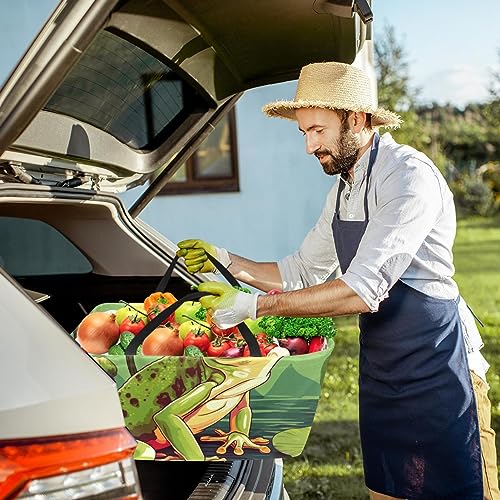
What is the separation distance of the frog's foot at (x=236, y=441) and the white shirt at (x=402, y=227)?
0.46 metres

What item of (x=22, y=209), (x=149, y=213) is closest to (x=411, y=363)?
(x=22, y=209)

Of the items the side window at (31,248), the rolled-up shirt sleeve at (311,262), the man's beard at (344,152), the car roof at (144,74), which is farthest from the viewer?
the side window at (31,248)

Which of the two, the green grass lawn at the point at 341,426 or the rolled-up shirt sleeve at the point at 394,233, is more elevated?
the rolled-up shirt sleeve at the point at 394,233

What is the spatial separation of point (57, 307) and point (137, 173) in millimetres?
521

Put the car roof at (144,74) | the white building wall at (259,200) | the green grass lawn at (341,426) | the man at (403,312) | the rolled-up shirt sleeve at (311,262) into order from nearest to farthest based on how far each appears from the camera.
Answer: the car roof at (144,74) < the man at (403,312) < the rolled-up shirt sleeve at (311,262) < the green grass lawn at (341,426) < the white building wall at (259,200)

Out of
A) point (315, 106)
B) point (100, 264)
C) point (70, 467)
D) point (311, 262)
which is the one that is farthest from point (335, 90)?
point (70, 467)

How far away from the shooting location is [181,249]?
282 cm

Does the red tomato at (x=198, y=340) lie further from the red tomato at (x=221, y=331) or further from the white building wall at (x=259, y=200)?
the white building wall at (x=259, y=200)

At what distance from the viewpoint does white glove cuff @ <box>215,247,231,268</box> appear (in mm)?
2889

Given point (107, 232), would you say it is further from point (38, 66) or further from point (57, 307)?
point (38, 66)

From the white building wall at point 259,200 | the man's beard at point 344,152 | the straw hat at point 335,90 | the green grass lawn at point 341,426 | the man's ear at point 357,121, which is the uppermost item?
the straw hat at point 335,90

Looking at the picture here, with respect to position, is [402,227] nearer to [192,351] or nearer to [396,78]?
[192,351]

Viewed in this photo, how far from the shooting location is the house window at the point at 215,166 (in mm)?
8969

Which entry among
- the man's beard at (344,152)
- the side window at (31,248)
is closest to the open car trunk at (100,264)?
the side window at (31,248)
